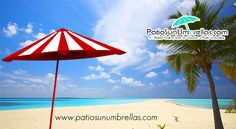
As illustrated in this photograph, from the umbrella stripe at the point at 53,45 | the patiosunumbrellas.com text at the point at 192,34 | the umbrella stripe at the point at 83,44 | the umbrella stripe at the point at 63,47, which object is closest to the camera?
the umbrella stripe at the point at 63,47

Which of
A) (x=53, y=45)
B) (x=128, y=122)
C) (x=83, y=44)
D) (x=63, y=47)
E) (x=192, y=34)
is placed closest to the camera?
(x=63, y=47)

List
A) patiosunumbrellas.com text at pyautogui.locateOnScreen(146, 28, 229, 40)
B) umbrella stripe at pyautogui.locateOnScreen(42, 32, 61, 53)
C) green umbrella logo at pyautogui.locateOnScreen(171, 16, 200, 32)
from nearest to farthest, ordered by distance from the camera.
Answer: umbrella stripe at pyautogui.locateOnScreen(42, 32, 61, 53) < patiosunumbrellas.com text at pyautogui.locateOnScreen(146, 28, 229, 40) < green umbrella logo at pyautogui.locateOnScreen(171, 16, 200, 32)

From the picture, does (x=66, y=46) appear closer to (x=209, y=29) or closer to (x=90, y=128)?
(x=209, y=29)

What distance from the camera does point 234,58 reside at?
6.91 metres

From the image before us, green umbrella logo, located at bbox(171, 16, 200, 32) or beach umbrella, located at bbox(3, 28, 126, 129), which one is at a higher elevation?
green umbrella logo, located at bbox(171, 16, 200, 32)

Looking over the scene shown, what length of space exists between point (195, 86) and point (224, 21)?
1.95 m

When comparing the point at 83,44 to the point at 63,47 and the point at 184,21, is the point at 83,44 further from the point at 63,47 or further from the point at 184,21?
the point at 184,21

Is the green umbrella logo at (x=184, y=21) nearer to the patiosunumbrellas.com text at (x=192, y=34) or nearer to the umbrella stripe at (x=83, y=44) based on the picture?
the patiosunumbrellas.com text at (x=192, y=34)

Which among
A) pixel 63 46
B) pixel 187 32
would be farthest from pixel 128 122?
pixel 63 46

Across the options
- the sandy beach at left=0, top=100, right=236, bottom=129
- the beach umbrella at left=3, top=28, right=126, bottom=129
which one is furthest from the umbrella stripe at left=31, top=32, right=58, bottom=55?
the sandy beach at left=0, top=100, right=236, bottom=129

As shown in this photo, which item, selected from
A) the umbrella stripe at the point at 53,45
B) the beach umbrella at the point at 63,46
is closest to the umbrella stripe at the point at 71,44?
the beach umbrella at the point at 63,46

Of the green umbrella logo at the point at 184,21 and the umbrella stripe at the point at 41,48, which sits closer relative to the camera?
the umbrella stripe at the point at 41,48

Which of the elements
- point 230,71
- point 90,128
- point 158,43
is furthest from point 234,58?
point 90,128

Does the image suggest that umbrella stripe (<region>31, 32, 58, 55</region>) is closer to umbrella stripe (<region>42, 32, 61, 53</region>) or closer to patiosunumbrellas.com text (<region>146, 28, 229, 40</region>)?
umbrella stripe (<region>42, 32, 61, 53</region>)
